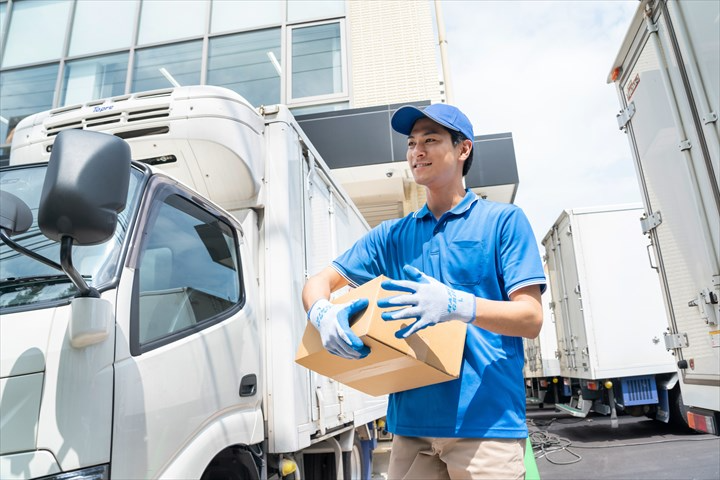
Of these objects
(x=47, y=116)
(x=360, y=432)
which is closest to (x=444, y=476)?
(x=47, y=116)

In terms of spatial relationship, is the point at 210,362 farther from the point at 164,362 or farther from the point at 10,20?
the point at 10,20

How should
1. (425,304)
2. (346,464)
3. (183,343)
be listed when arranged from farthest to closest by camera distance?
1. (346,464)
2. (183,343)
3. (425,304)

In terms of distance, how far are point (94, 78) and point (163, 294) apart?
34.0 feet

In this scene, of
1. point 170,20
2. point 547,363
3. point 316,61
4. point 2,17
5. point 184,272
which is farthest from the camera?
point 547,363

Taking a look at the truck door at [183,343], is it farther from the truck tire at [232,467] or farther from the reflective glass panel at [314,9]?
the reflective glass panel at [314,9]

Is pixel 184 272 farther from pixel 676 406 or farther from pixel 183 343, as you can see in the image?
pixel 676 406

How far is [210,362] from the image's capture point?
7.93 ft

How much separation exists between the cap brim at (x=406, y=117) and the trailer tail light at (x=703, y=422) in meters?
3.37

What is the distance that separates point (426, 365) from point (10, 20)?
1353 cm

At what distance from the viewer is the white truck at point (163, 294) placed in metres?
1.60

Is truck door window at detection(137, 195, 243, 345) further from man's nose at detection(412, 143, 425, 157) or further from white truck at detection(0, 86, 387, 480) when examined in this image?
man's nose at detection(412, 143, 425, 157)

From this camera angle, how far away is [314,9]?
1066 cm

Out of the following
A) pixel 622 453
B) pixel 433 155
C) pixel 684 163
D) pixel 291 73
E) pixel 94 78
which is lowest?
pixel 622 453

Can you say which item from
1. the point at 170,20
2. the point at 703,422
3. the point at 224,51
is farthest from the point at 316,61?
the point at 703,422
